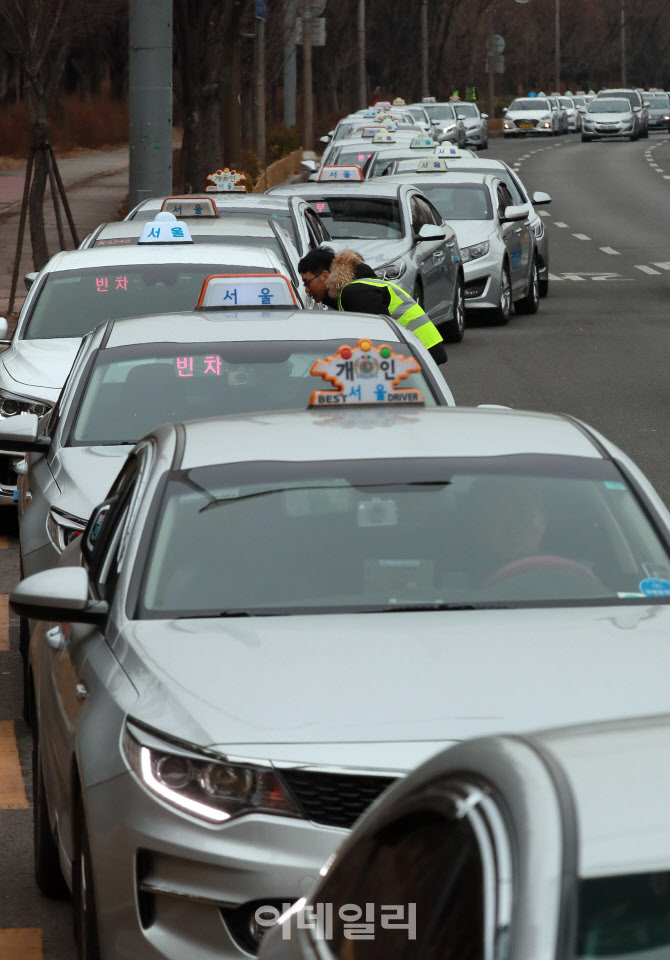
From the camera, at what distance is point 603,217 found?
126 ft

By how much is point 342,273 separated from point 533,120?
2998 inches

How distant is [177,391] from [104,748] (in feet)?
12.8

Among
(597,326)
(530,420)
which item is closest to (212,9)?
(597,326)

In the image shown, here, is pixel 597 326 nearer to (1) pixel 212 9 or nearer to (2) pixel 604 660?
(1) pixel 212 9

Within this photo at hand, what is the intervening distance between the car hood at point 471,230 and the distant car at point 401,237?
62 centimetres

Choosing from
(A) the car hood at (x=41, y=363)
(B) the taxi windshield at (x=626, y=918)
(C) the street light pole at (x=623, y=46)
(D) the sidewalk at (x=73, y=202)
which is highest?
(B) the taxi windshield at (x=626, y=918)

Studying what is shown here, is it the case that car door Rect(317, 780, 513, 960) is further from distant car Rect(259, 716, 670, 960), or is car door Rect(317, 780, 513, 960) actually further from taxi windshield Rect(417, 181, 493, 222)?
taxi windshield Rect(417, 181, 493, 222)

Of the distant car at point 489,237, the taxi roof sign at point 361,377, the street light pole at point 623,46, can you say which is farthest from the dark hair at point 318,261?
the street light pole at point 623,46

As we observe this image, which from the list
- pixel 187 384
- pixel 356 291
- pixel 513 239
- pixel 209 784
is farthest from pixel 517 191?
pixel 209 784

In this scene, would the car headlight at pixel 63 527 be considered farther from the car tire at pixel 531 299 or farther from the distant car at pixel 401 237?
the car tire at pixel 531 299

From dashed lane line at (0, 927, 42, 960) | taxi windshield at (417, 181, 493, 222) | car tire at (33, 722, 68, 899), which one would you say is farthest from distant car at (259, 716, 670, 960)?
taxi windshield at (417, 181, 493, 222)

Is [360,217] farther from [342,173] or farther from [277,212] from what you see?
[277,212]

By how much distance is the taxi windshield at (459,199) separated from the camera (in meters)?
21.4

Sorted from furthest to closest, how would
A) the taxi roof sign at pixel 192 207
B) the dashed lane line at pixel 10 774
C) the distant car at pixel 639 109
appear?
the distant car at pixel 639 109 → the taxi roof sign at pixel 192 207 → the dashed lane line at pixel 10 774
